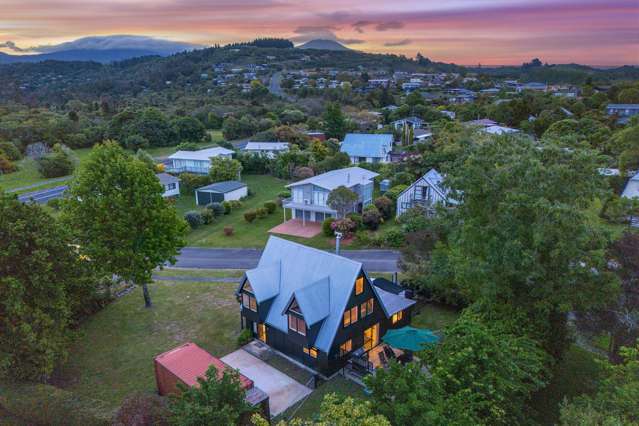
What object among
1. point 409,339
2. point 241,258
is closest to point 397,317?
point 409,339

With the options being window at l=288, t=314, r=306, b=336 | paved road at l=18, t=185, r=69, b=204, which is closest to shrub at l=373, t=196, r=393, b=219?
window at l=288, t=314, r=306, b=336

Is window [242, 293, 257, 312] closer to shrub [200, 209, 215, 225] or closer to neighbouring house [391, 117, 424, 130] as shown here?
shrub [200, 209, 215, 225]

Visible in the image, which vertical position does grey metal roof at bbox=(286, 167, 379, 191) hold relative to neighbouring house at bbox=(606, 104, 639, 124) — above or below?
below

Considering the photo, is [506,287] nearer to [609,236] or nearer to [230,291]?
[609,236]

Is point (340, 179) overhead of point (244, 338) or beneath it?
overhead

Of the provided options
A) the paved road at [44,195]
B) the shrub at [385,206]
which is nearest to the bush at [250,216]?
the shrub at [385,206]

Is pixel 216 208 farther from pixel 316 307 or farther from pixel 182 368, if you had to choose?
pixel 182 368
